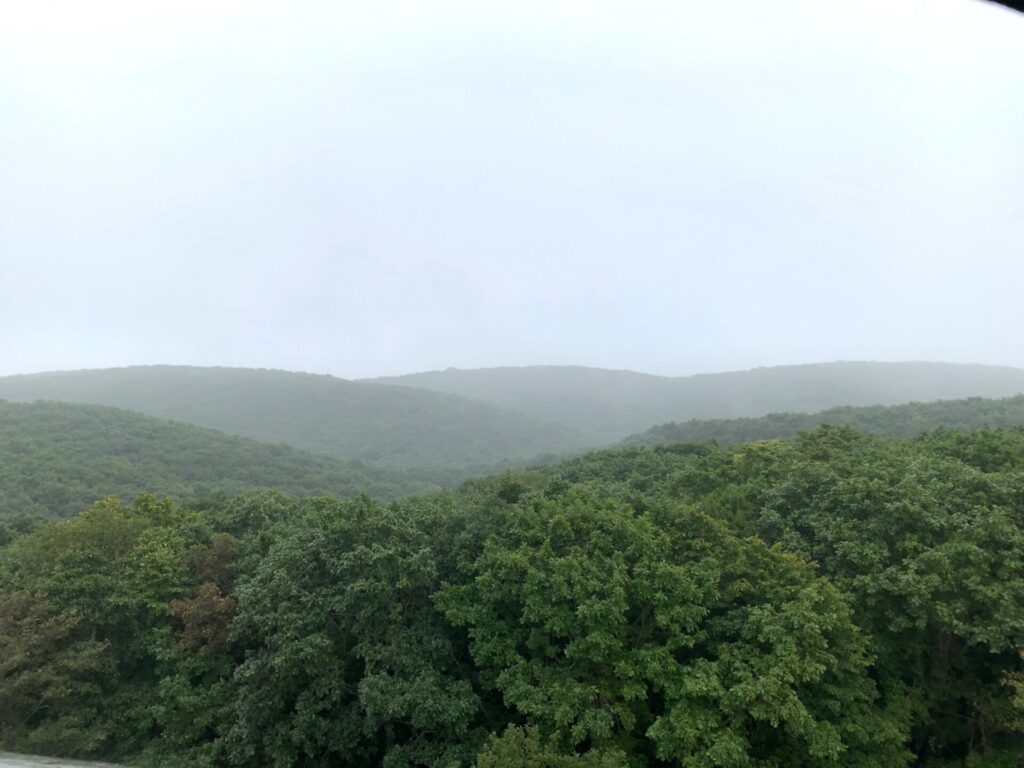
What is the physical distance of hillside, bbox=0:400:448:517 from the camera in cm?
6222

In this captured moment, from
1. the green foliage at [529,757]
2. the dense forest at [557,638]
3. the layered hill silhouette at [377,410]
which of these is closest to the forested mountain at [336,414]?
the layered hill silhouette at [377,410]

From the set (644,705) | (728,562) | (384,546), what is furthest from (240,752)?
(728,562)

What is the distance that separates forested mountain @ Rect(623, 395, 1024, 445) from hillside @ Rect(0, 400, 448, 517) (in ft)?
153

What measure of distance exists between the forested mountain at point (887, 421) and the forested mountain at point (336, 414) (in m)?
67.0

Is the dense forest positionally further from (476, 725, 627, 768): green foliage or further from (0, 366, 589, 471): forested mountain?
(0, 366, 589, 471): forested mountain

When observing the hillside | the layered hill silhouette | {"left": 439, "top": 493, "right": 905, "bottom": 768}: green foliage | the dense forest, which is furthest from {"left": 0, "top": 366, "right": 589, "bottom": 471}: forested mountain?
{"left": 439, "top": 493, "right": 905, "bottom": 768}: green foliage

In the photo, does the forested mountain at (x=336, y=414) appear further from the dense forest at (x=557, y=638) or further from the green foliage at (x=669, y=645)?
the green foliage at (x=669, y=645)

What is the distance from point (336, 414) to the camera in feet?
566

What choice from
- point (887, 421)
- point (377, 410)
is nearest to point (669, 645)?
point (887, 421)

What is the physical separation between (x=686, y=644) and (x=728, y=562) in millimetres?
3050

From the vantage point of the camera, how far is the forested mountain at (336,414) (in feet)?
509

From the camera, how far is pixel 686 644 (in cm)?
1333

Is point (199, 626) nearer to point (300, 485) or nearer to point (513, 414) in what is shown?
point (300, 485)

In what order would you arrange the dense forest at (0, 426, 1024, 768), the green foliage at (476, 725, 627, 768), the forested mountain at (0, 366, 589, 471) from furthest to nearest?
the forested mountain at (0, 366, 589, 471) < the dense forest at (0, 426, 1024, 768) < the green foliage at (476, 725, 627, 768)
